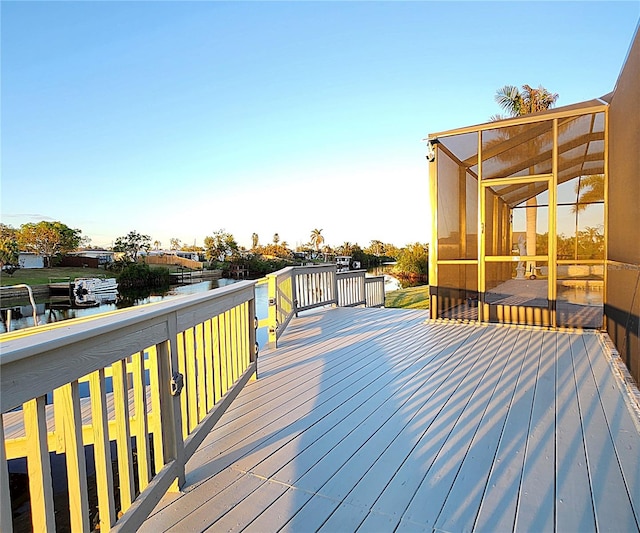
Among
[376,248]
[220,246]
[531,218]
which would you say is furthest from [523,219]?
[376,248]

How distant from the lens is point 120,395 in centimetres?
136

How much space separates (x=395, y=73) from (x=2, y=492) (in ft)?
33.3

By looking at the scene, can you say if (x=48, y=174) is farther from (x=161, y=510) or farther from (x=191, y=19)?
(x=161, y=510)

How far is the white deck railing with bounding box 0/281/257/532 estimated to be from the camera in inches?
37.1

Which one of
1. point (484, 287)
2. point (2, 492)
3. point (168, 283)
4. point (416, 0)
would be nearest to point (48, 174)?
point (168, 283)

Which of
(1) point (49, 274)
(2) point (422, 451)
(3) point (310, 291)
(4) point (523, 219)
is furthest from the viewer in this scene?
(1) point (49, 274)

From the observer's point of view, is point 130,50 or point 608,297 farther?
point 130,50

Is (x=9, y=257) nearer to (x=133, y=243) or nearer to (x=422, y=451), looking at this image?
(x=133, y=243)

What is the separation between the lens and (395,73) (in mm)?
9062

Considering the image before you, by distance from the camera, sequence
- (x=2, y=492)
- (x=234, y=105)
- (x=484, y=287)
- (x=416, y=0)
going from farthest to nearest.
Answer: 1. (x=234, y=105)
2. (x=416, y=0)
3. (x=484, y=287)
4. (x=2, y=492)

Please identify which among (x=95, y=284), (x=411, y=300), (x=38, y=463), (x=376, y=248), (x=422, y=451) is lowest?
(x=411, y=300)

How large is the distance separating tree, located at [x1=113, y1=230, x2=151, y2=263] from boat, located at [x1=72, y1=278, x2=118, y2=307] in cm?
621

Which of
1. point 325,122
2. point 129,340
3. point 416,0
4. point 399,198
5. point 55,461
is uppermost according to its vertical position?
point 416,0

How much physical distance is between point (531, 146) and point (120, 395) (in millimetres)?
5718
